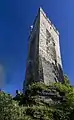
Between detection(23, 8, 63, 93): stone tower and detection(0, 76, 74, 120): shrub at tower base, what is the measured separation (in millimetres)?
2774

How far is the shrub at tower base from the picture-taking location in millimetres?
13656

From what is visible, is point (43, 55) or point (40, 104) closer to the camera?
point (40, 104)

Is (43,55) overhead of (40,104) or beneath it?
overhead

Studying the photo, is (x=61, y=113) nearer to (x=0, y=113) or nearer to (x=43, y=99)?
(x=43, y=99)

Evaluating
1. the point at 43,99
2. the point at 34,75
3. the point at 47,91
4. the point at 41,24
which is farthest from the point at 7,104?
the point at 41,24

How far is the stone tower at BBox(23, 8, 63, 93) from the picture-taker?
24.7 m

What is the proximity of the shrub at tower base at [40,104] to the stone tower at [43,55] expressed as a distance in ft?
9.10

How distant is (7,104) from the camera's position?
13.6 m

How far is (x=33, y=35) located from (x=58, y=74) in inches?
257

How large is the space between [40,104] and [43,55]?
849cm

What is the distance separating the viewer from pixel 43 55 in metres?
26.4

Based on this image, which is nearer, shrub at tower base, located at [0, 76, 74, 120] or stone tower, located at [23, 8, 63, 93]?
shrub at tower base, located at [0, 76, 74, 120]

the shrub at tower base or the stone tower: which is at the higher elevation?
the stone tower

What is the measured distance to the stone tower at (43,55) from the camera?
974 inches
